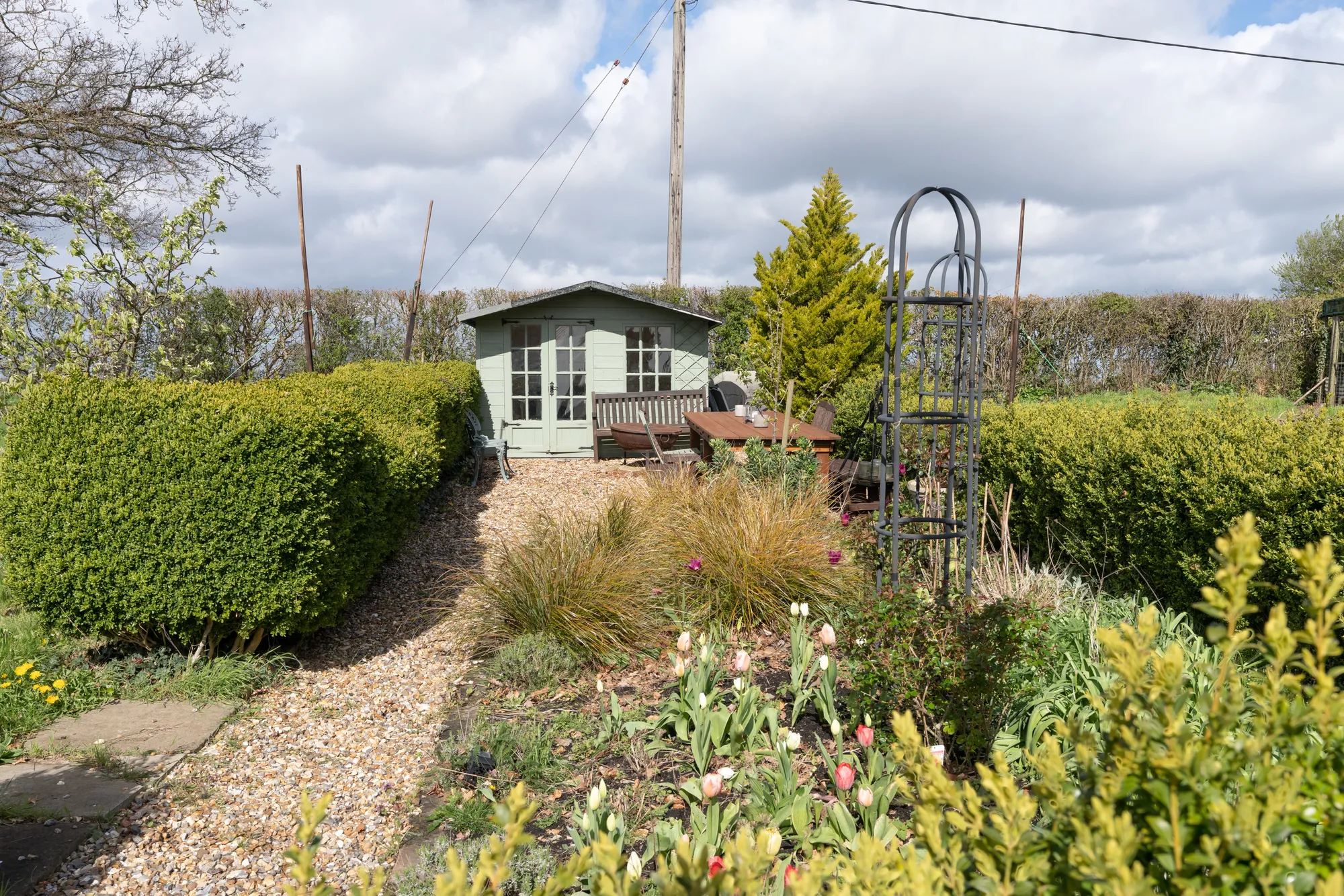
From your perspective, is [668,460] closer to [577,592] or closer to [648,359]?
[648,359]

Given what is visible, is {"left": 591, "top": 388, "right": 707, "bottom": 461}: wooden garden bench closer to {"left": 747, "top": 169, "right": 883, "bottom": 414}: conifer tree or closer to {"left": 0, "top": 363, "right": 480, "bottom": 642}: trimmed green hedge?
{"left": 747, "top": 169, "right": 883, "bottom": 414}: conifer tree

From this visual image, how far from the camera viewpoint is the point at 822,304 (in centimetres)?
1241

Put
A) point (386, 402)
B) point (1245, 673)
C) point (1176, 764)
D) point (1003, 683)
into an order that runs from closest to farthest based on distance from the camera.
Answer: point (1176, 764) → point (1003, 683) → point (1245, 673) → point (386, 402)

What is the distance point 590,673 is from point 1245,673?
2946mm

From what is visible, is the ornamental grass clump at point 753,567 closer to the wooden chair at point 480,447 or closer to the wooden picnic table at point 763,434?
the wooden picnic table at point 763,434

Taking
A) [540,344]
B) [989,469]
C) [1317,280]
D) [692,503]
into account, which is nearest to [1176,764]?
[692,503]

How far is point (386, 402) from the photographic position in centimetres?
746

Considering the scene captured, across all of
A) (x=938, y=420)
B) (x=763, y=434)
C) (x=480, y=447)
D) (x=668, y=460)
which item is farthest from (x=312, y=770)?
(x=480, y=447)

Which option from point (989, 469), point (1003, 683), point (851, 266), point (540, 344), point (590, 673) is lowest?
point (590, 673)

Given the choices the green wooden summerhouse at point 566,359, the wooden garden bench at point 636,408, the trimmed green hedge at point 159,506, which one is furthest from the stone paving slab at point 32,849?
the green wooden summerhouse at point 566,359

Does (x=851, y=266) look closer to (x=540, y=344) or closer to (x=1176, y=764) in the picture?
(x=540, y=344)

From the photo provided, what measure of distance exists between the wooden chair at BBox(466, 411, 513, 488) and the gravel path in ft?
13.8

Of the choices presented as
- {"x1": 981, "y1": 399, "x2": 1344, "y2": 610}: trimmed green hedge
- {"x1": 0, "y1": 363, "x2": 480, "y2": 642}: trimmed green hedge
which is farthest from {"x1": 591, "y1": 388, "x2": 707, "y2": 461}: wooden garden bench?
{"x1": 0, "y1": 363, "x2": 480, "y2": 642}: trimmed green hedge

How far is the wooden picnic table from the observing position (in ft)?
25.9
